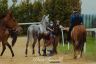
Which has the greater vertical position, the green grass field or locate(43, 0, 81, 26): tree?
locate(43, 0, 81, 26): tree

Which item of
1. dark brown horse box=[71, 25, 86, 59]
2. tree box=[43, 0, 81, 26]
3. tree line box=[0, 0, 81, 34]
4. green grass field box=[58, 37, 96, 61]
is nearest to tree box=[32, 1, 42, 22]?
tree line box=[0, 0, 81, 34]

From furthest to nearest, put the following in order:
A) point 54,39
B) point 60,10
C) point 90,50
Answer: point 60,10, point 90,50, point 54,39

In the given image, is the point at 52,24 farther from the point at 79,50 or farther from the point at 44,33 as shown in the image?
the point at 79,50

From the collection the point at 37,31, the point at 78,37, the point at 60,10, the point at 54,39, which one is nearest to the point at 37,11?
the point at 60,10

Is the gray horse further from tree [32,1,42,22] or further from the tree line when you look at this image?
tree [32,1,42,22]

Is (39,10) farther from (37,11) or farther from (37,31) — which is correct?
(37,31)

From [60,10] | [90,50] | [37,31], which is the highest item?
[37,31]

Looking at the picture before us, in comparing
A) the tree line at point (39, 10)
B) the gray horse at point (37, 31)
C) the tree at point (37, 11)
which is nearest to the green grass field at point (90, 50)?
the gray horse at point (37, 31)

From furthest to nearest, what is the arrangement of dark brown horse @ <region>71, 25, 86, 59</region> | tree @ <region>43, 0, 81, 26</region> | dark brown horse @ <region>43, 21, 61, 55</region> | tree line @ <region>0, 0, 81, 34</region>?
tree line @ <region>0, 0, 81, 34</region> < tree @ <region>43, 0, 81, 26</region> < dark brown horse @ <region>43, 21, 61, 55</region> < dark brown horse @ <region>71, 25, 86, 59</region>

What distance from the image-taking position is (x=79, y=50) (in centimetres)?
1962

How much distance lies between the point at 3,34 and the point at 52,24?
9.46 feet

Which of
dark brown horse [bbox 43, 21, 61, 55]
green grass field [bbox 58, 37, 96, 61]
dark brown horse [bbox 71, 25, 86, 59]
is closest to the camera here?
dark brown horse [bbox 71, 25, 86, 59]

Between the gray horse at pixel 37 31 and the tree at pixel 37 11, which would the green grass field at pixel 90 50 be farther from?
the tree at pixel 37 11

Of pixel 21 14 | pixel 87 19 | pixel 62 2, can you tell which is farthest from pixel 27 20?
pixel 87 19
